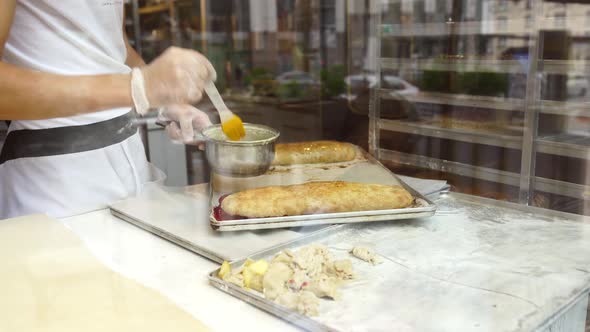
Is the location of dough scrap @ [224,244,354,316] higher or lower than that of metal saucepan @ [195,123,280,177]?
lower

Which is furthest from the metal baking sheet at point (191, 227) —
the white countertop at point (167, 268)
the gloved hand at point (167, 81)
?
the gloved hand at point (167, 81)

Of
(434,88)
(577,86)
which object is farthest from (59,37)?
(434,88)

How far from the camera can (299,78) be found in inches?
122

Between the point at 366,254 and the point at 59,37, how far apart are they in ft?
2.55

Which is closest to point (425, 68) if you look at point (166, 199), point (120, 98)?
point (166, 199)

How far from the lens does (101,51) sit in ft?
3.76

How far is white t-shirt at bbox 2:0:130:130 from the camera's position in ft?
3.43

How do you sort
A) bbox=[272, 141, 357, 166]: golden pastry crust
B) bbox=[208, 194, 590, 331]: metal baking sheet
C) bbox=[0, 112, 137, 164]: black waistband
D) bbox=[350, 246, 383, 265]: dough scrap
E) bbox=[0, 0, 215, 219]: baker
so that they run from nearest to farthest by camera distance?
bbox=[208, 194, 590, 331]: metal baking sheet
bbox=[350, 246, 383, 265]: dough scrap
bbox=[0, 0, 215, 219]: baker
bbox=[0, 112, 137, 164]: black waistband
bbox=[272, 141, 357, 166]: golden pastry crust

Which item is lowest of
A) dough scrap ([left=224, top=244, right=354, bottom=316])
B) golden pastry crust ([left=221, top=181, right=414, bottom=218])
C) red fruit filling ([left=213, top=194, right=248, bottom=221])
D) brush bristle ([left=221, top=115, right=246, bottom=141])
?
dough scrap ([left=224, top=244, right=354, bottom=316])

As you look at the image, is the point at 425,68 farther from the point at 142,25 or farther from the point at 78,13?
the point at 78,13

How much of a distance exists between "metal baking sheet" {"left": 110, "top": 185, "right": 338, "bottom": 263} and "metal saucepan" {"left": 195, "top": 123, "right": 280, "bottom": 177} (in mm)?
97

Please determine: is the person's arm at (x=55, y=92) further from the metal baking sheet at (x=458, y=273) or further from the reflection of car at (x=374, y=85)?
the reflection of car at (x=374, y=85)

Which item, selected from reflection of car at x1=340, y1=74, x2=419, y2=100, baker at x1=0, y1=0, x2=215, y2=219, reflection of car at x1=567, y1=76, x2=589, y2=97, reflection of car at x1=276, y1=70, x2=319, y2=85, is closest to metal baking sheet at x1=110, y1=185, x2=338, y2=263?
baker at x1=0, y1=0, x2=215, y2=219

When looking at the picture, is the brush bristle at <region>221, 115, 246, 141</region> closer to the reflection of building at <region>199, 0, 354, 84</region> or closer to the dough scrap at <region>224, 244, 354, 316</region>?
the dough scrap at <region>224, 244, 354, 316</region>
